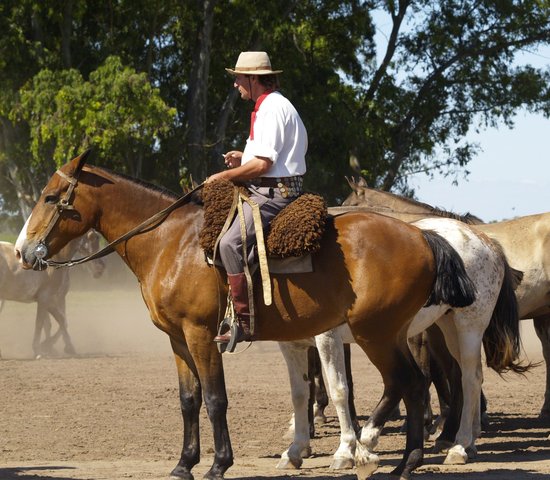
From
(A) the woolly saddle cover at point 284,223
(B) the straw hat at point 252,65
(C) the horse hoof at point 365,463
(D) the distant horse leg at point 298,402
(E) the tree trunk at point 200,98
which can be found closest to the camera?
(A) the woolly saddle cover at point 284,223

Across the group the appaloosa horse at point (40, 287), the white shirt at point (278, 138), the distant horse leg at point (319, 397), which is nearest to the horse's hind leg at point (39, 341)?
the appaloosa horse at point (40, 287)

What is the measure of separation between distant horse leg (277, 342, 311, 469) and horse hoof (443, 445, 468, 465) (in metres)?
1.12

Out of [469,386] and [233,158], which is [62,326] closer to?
A: [469,386]

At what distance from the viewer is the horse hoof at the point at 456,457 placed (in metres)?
8.67

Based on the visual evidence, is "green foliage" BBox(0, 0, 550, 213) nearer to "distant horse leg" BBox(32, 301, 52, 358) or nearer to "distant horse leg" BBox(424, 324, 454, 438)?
"distant horse leg" BBox(32, 301, 52, 358)

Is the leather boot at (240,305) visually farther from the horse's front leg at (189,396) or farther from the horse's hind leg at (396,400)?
the horse's hind leg at (396,400)

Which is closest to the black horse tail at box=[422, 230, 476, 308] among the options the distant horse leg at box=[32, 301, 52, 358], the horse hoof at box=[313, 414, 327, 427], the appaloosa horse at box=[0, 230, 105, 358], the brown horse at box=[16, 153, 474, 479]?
the brown horse at box=[16, 153, 474, 479]

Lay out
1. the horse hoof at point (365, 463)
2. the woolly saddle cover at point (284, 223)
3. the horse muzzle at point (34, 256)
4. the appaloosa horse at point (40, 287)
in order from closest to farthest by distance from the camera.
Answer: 1. the woolly saddle cover at point (284, 223)
2. the horse hoof at point (365, 463)
3. the horse muzzle at point (34, 256)
4. the appaloosa horse at point (40, 287)

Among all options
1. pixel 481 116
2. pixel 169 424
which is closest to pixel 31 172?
pixel 481 116

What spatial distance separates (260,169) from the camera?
744 cm

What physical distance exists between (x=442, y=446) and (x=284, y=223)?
3049 mm

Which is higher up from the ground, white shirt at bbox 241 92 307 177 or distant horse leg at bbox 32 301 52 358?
white shirt at bbox 241 92 307 177

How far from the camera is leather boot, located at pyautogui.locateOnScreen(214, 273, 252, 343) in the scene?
24.0ft

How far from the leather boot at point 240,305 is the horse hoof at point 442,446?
274 centimetres
